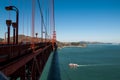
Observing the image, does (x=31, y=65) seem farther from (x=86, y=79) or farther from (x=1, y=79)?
(x=86, y=79)

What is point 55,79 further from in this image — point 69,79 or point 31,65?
point 31,65

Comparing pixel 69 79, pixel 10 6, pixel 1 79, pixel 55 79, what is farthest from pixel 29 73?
pixel 69 79

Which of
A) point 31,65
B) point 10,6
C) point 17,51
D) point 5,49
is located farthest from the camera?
point 10,6

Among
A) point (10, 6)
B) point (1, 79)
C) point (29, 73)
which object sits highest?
point (10, 6)

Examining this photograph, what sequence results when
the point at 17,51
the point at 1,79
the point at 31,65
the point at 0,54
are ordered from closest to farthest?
the point at 1,79, the point at 0,54, the point at 31,65, the point at 17,51

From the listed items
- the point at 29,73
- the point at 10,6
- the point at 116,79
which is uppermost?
the point at 10,6

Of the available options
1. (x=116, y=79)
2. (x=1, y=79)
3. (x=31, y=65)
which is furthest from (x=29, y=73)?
(x=116, y=79)

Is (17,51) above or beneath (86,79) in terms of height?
above

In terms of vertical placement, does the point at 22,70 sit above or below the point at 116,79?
above

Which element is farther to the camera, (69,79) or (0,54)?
(69,79)
